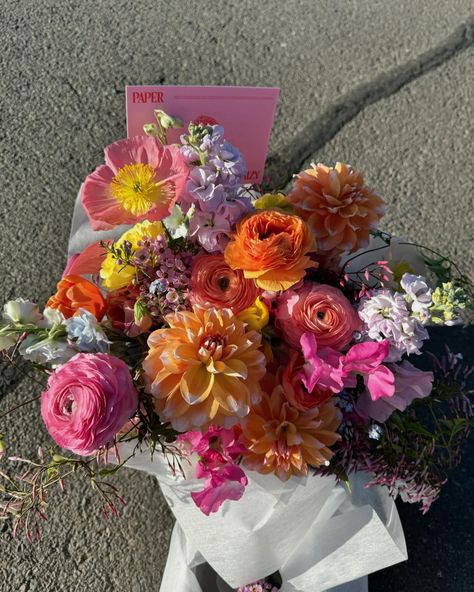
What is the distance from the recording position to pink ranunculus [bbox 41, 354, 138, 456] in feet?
2.07

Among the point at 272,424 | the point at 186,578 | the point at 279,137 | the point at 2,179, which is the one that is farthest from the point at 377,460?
the point at 2,179

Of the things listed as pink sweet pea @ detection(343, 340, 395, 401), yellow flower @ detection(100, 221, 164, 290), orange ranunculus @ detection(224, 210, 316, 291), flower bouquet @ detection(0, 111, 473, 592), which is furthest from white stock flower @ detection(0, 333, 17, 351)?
pink sweet pea @ detection(343, 340, 395, 401)

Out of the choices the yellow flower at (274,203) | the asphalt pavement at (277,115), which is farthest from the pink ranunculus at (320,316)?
the asphalt pavement at (277,115)

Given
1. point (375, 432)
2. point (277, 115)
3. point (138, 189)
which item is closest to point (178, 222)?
point (138, 189)

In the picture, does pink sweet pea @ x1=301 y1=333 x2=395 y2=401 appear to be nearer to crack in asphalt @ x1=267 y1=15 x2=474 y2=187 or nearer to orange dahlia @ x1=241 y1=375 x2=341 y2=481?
orange dahlia @ x1=241 y1=375 x2=341 y2=481

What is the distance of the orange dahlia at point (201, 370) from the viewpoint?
2.24 feet

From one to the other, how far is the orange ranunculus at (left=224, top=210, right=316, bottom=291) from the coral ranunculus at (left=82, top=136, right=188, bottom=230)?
10cm

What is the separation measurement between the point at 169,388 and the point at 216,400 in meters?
0.06

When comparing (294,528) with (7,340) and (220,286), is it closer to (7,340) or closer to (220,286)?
(220,286)

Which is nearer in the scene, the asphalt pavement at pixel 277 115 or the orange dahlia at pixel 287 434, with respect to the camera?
the orange dahlia at pixel 287 434

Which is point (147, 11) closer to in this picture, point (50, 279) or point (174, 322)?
point (50, 279)

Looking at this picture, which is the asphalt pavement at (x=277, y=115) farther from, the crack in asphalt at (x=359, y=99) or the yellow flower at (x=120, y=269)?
the yellow flower at (x=120, y=269)

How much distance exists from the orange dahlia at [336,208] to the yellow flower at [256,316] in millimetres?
128

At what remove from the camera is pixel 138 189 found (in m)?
0.73
